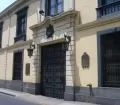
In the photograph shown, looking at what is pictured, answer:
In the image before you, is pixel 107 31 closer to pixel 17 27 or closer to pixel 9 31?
pixel 17 27

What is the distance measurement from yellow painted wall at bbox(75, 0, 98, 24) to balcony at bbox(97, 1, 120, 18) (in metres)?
0.35

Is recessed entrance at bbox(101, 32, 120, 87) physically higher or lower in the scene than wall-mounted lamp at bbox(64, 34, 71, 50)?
lower

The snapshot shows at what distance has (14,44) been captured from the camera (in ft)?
64.9

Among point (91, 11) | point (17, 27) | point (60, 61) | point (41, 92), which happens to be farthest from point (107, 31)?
point (17, 27)

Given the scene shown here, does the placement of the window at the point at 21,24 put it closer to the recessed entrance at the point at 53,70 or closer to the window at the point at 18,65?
the window at the point at 18,65

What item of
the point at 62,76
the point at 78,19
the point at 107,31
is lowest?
the point at 62,76

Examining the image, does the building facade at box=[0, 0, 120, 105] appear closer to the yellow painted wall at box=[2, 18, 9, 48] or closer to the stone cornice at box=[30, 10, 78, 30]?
the stone cornice at box=[30, 10, 78, 30]

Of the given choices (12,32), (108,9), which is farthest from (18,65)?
(108,9)

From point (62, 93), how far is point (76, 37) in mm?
3225

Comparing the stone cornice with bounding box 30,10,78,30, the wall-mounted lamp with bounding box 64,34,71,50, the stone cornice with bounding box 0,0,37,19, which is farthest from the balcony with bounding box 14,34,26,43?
the wall-mounted lamp with bounding box 64,34,71,50

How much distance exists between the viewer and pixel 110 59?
1095cm

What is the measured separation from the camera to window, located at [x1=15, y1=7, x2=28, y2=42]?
61.1 ft

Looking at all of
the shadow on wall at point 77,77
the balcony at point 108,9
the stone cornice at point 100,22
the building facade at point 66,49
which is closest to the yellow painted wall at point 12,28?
the building facade at point 66,49

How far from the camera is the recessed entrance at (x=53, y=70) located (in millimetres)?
14045
